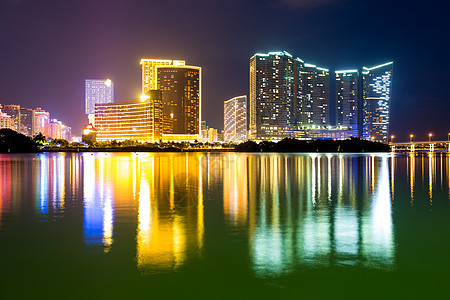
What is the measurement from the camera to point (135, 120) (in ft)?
631

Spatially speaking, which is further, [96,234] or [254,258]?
[96,234]

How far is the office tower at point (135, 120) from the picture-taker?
186 m

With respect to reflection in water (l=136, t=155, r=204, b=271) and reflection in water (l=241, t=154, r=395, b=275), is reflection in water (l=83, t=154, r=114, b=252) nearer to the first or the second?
reflection in water (l=136, t=155, r=204, b=271)

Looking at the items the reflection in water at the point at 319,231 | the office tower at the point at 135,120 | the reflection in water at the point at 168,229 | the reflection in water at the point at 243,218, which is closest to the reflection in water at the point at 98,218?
the reflection in water at the point at 243,218

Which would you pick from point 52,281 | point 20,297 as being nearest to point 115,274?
point 52,281

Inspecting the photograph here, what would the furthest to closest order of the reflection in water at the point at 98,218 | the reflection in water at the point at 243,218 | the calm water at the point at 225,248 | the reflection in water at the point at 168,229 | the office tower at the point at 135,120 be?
the office tower at the point at 135,120 < the reflection in water at the point at 98,218 < the reflection in water at the point at 243,218 < the reflection in water at the point at 168,229 < the calm water at the point at 225,248

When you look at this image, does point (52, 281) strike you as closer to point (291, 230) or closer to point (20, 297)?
point (20, 297)

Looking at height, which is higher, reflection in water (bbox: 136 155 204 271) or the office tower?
the office tower

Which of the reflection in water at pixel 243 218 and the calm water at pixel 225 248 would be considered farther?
the reflection in water at pixel 243 218

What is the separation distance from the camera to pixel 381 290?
220 inches

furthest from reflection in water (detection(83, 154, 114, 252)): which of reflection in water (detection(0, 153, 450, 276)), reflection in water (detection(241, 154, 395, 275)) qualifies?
reflection in water (detection(241, 154, 395, 275))

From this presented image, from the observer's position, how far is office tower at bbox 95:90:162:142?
186m

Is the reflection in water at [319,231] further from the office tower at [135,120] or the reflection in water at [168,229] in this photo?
the office tower at [135,120]

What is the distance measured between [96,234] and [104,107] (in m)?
205
